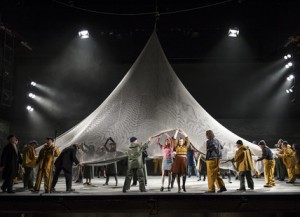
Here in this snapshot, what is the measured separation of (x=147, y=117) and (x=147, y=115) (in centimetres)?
7

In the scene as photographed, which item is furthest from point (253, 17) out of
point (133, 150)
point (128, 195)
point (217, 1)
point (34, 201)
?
point (34, 201)

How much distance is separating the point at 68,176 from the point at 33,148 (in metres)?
1.68

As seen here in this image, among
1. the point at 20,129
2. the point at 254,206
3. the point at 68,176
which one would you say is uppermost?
the point at 20,129

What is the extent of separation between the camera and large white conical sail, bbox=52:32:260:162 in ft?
26.8

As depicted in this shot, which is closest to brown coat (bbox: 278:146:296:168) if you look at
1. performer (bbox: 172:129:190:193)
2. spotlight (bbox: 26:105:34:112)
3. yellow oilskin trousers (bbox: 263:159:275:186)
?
yellow oilskin trousers (bbox: 263:159:275:186)

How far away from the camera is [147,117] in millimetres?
8414

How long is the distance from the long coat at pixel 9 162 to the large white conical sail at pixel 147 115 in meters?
1.23

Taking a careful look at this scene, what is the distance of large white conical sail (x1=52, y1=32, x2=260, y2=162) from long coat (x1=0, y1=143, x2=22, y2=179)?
4.03 ft

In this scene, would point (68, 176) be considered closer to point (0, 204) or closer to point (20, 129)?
point (0, 204)

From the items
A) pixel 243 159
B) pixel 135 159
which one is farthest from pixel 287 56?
pixel 135 159

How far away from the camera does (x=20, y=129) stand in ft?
58.6

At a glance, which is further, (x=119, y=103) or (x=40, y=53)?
(x=40, y=53)

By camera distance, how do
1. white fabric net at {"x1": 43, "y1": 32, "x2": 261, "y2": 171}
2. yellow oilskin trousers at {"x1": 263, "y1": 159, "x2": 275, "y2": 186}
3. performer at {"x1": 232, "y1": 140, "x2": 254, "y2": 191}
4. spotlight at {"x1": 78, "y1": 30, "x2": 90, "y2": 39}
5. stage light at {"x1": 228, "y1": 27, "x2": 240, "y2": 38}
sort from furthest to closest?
spotlight at {"x1": 78, "y1": 30, "x2": 90, "y2": 39}, stage light at {"x1": 228, "y1": 27, "x2": 240, "y2": 38}, yellow oilskin trousers at {"x1": 263, "y1": 159, "x2": 275, "y2": 186}, performer at {"x1": 232, "y1": 140, "x2": 254, "y2": 191}, white fabric net at {"x1": 43, "y1": 32, "x2": 261, "y2": 171}

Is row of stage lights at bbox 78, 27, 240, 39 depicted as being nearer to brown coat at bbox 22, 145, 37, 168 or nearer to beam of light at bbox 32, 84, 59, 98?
beam of light at bbox 32, 84, 59, 98
